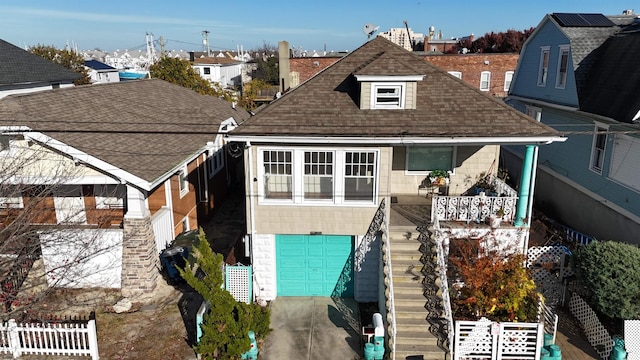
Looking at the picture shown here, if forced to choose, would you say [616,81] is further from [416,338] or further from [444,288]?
[416,338]

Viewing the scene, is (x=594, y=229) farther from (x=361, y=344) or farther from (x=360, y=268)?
(x=361, y=344)

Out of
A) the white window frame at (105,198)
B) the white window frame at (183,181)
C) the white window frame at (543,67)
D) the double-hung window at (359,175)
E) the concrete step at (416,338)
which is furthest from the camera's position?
the white window frame at (543,67)

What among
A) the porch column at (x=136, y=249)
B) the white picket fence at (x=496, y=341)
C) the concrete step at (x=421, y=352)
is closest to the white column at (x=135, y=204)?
the porch column at (x=136, y=249)

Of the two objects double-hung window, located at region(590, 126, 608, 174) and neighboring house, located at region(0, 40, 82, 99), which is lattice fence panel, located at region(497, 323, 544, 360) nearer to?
double-hung window, located at region(590, 126, 608, 174)

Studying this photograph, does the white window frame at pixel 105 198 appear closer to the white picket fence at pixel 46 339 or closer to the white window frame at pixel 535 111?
the white picket fence at pixel 46 339

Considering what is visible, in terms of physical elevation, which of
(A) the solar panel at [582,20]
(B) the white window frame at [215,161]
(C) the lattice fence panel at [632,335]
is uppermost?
(A) the solar panel at [582,20]

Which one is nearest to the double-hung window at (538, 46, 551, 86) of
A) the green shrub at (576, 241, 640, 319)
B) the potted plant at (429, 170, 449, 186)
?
the potted plant at (429, 170, 449, 186)

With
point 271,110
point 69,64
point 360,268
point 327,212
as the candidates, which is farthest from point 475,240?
point 69,64
